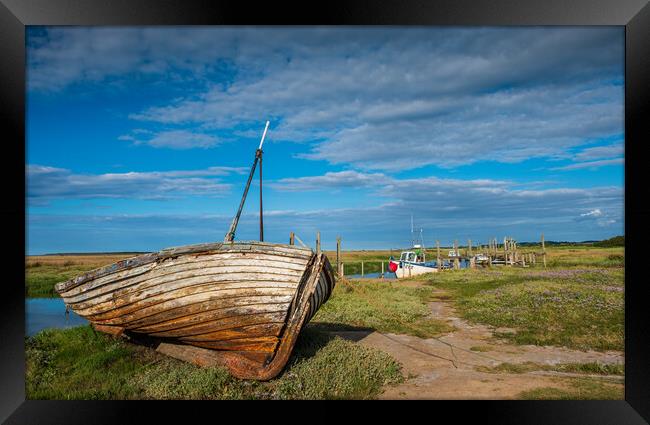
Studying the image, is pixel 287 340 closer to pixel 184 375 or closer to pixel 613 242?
pixel 184 375

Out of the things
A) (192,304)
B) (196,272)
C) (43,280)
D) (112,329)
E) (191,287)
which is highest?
(196,272)

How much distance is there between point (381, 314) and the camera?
13.2 m

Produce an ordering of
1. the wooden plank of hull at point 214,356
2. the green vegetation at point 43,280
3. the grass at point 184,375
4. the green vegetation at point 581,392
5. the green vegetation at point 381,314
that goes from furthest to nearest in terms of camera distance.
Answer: the green vegetation at point 43,280, the green vegetation at point 381,314, the wooden plank of hull at point 214,356, the grass at point 184,375, the green vegetation at point 581,392

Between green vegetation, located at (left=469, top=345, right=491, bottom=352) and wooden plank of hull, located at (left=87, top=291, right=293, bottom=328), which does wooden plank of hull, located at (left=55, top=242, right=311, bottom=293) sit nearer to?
wooden plank of hull, located at (left=87, top=291, right=293, bottom=328)

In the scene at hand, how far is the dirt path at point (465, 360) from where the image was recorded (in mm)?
6504

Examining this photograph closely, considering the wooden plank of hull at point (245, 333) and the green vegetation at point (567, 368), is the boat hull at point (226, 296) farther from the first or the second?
the green vegetation at point (567, 368)

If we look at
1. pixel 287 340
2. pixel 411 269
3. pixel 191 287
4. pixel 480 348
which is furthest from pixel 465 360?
pixel 411 269

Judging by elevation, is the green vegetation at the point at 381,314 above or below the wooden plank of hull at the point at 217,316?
below

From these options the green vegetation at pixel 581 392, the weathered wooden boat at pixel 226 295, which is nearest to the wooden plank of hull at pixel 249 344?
the weathered wooden boat at pixel 226 295

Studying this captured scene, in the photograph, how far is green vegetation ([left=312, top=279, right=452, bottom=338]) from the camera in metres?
11.3

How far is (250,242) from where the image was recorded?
6469mm

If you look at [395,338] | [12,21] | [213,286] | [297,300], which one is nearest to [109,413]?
[213,286]

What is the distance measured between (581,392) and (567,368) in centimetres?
137

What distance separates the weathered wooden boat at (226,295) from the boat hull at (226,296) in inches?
0.6
